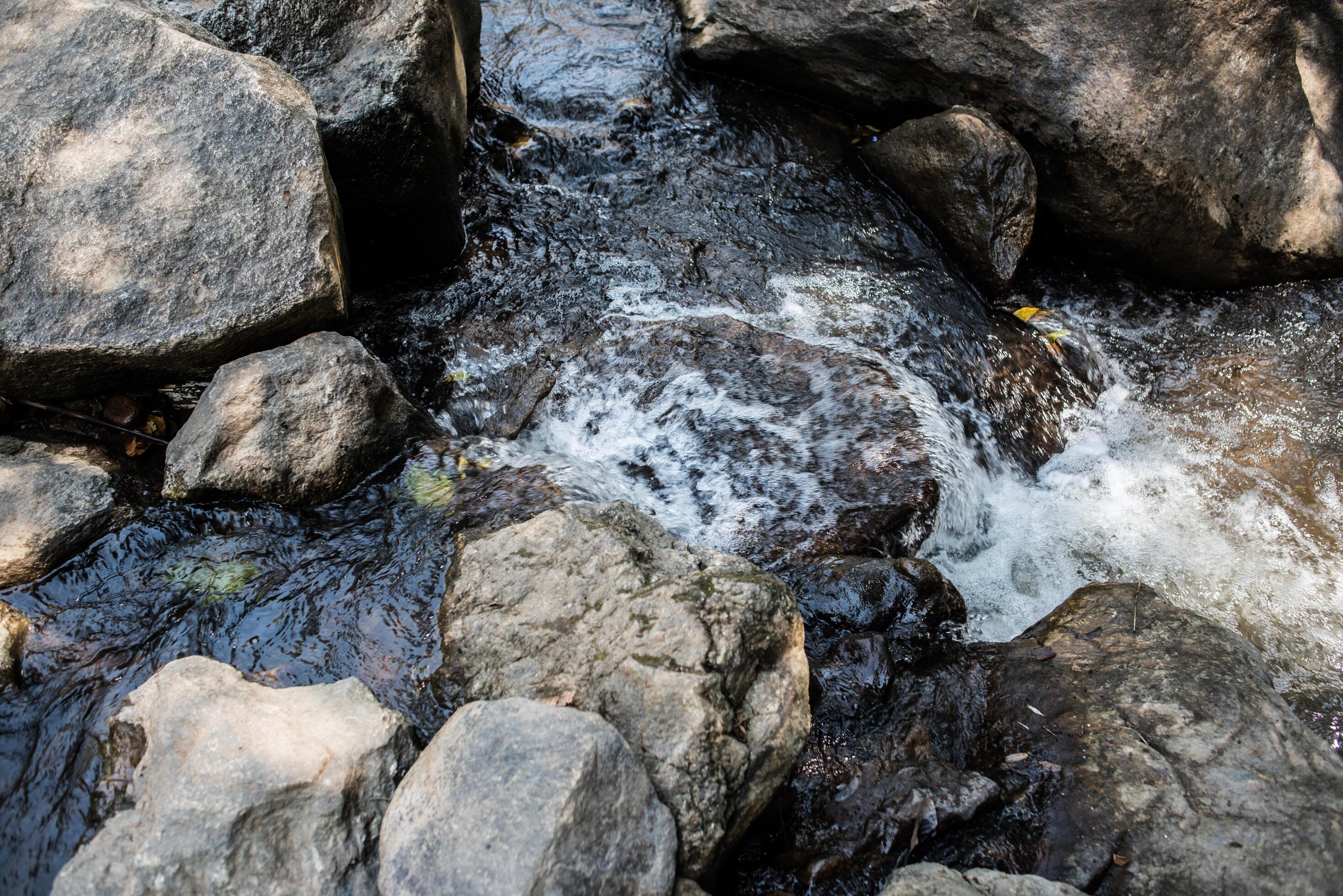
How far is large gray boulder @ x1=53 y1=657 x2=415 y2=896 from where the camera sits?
1.91m

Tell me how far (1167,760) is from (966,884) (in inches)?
32.4

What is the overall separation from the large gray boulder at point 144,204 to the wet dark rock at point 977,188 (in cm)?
333

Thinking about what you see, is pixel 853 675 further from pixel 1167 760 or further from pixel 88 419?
pixel 88 419

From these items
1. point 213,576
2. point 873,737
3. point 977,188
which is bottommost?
point 873,737

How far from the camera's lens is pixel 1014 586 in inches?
139

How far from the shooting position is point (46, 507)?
288 centimetres

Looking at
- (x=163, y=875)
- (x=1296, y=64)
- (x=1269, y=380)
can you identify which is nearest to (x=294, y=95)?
(x=163, y=875)

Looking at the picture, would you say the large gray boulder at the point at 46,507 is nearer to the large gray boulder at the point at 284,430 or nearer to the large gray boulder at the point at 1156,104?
the large gray boulder at the point at 284,430

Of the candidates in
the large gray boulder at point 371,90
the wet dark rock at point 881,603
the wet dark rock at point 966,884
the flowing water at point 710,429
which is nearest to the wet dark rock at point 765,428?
the flowing water at point 710,429

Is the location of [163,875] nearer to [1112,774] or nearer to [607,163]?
[1112,774]

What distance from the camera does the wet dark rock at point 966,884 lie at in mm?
2027

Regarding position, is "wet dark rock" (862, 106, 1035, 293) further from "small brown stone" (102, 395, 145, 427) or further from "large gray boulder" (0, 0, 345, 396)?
"small brown stone" (102, 395, 145, 427)

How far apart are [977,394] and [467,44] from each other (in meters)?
3.71

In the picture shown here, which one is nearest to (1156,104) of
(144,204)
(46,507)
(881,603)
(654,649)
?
(881,603)
